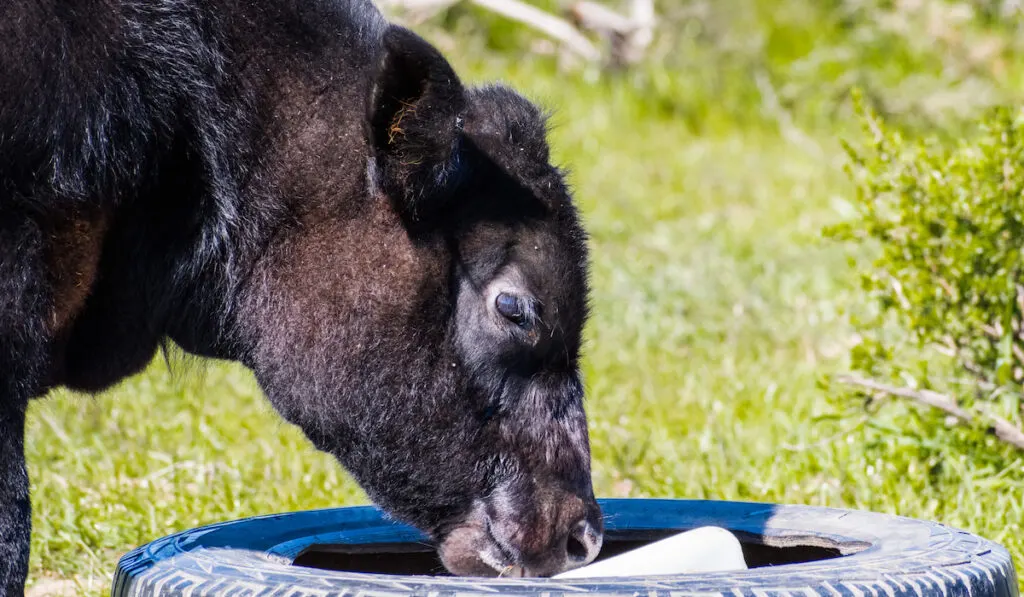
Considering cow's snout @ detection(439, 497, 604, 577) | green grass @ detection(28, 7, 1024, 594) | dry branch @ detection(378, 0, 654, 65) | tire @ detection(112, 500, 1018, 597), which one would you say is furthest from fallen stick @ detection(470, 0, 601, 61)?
cow's snout @ detection(439, 497, 604, 577)

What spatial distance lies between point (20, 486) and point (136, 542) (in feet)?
5.31

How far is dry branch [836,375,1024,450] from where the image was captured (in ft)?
14.5

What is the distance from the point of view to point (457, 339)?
3240mm

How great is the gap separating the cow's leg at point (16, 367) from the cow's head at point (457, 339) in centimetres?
56

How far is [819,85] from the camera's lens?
1200 centimetres

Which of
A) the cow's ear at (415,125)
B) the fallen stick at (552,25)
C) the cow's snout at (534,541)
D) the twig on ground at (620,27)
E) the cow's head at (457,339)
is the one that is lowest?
the cow's snout at (534,541)

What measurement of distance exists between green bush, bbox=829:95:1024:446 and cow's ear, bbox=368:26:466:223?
1.81 m

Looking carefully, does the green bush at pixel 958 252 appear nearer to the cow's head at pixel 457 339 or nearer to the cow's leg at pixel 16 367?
the cow's head at pixel 457 339

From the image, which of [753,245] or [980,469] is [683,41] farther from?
[980,469]

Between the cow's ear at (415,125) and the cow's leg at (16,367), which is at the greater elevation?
the cow's ear at (415,125)

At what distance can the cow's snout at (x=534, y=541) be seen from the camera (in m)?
3.18

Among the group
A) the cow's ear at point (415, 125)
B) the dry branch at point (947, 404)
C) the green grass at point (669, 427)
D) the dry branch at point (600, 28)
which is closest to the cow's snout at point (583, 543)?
the cow's ear at point (415, 125)

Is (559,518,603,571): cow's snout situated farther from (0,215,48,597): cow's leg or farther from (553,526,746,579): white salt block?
(0,215,48,597): cow's leg

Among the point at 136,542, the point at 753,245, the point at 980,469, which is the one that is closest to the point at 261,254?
the point at 136,542
